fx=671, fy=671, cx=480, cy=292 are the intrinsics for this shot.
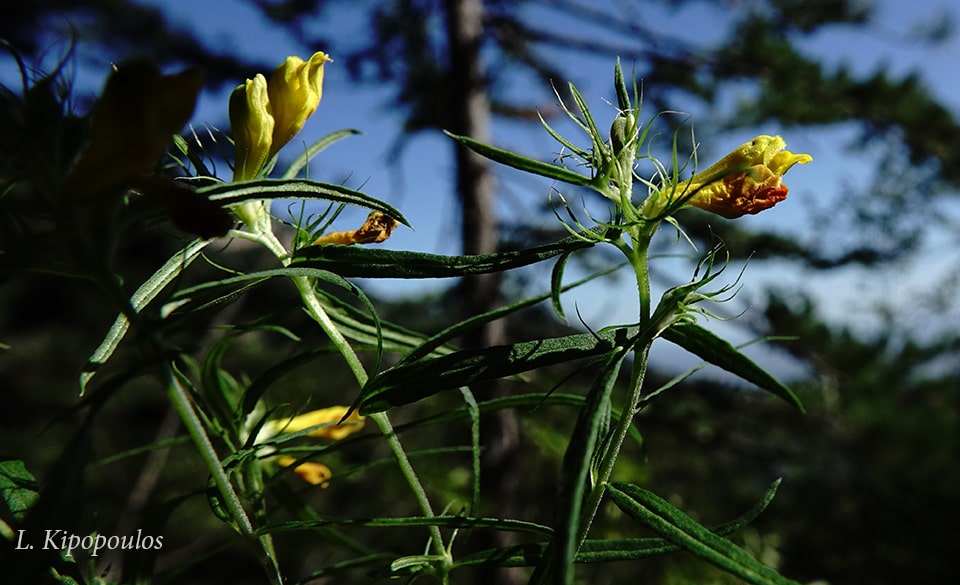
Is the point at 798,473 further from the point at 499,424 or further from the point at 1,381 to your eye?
the point at 1,381

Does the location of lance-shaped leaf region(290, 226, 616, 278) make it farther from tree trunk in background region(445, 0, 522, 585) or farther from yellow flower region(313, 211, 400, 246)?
tree trunk in background region(445, 0, 522, 585)

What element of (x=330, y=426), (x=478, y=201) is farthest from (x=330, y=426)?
(x=478, y=201)

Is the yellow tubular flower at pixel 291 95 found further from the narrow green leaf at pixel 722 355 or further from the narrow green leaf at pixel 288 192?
the narrow green leaf at pixel 722 355

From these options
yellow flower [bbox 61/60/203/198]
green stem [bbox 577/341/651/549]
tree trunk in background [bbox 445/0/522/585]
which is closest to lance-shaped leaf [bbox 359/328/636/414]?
green stem [bbox 577/341/651/549]

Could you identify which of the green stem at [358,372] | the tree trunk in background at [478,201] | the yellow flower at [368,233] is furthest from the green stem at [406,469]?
the tree trunk in background at [478,201]

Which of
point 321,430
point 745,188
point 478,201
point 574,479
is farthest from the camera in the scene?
point 478,201

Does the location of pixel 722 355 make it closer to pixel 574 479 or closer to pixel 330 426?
pixel 574 479

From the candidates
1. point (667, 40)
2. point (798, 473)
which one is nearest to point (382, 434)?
point (667, 40)
